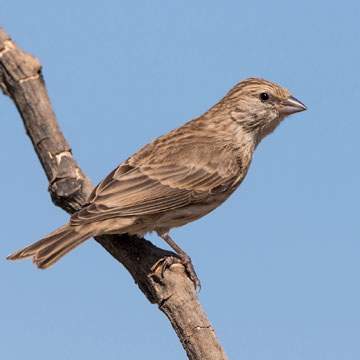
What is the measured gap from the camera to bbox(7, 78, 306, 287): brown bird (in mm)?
5887

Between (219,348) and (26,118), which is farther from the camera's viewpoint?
(26,118)

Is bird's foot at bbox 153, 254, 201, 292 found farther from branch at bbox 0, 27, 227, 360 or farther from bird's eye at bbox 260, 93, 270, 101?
bird's eye at bbox 260, 93, 270, 101

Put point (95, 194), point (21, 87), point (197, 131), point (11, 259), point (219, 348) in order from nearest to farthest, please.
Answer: point (219, 348) → point (11, 259) → point (95, 194) → point (21, 87) → point (197, 131)

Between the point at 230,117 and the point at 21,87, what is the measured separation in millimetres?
2323

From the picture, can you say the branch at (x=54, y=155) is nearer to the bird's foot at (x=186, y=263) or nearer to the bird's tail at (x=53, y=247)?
the bird's foot at (x=186, y=263)

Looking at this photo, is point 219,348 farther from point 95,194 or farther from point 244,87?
point 244,87

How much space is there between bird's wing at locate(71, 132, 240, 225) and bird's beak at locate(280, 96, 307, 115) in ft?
2.75

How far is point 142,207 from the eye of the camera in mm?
6121

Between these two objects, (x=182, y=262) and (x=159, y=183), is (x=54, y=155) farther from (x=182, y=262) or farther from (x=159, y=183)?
(x=182, y=262)

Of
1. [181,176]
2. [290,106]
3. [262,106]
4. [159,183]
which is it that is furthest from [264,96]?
[159,183]

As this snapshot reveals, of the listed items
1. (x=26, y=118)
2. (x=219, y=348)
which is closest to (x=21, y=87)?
(x=26, y=118)

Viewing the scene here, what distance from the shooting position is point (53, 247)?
226 inches

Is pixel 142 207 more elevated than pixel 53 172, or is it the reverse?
pixel 53 172

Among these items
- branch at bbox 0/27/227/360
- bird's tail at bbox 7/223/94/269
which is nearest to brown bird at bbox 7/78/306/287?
bird's tail at bbox 7/223/94/269
